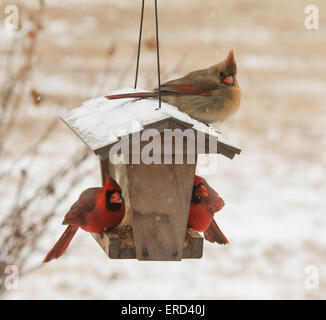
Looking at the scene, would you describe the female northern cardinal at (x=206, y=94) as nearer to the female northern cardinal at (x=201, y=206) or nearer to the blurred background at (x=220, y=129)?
the female northern cardinal at (x=201, y=206)

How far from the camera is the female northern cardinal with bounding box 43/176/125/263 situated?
7.78 feet

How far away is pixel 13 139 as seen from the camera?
22.6ft

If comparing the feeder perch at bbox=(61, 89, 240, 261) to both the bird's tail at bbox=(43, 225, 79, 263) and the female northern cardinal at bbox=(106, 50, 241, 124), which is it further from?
the bird's tail at bbox=(43, 225, 79, 263)

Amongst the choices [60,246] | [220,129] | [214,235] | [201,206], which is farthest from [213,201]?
[220,129]

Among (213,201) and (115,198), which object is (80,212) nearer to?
(115,198)

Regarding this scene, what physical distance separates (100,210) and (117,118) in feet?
1.23

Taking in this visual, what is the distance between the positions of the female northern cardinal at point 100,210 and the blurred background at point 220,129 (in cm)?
55

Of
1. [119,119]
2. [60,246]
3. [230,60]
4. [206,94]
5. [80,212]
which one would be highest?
[230,60]

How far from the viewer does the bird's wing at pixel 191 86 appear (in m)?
2.37

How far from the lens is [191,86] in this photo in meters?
2.38

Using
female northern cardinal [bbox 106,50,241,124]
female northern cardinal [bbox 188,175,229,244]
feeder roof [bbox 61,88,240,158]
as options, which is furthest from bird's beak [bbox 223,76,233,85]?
female northern cardinal [bbox 188,175,229,244]

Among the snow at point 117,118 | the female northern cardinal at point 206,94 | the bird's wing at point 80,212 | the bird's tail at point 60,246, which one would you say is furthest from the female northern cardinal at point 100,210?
the female northern cardinal at point 206,94
